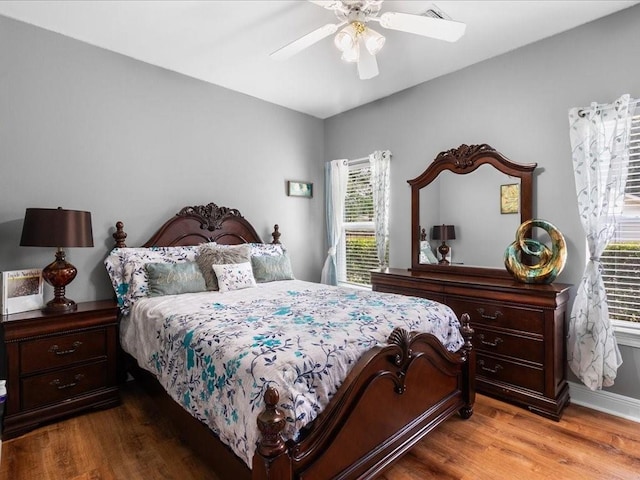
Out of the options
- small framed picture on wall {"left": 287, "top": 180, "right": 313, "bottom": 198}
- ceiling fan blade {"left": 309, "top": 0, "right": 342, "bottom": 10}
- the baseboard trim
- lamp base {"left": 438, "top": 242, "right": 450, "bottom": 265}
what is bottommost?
the baseboard trim

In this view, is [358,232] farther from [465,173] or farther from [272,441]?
[272,441]

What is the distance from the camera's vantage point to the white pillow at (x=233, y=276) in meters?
2.84

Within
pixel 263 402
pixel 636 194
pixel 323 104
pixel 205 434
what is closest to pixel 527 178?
pixel 636 194

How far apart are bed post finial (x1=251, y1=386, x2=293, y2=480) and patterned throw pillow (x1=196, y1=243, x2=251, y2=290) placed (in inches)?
72.1

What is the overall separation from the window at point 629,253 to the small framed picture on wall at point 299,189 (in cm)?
301

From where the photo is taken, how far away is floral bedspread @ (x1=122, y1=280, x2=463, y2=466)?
1339mm

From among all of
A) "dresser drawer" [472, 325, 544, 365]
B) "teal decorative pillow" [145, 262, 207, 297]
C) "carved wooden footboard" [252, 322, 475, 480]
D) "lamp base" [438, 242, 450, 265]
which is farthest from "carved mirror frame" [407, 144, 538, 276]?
"teal decorative pillow" [145, 262, 207, 297]

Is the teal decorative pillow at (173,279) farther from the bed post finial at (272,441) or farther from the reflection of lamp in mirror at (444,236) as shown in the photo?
the reflection of lamp in mirror at (444,236)

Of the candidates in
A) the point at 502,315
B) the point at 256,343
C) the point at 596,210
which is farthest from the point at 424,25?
the point at 502,315

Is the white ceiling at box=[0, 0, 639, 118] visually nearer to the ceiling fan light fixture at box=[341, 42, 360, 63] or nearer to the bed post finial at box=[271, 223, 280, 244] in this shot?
the ceiling fan light fixture at box=[341, 42, 360, 63]

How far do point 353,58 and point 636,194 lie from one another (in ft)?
6.95

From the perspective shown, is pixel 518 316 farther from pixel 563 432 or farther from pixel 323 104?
pixel 323 104

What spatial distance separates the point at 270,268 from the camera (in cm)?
328

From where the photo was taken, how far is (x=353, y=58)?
84.4 inches
